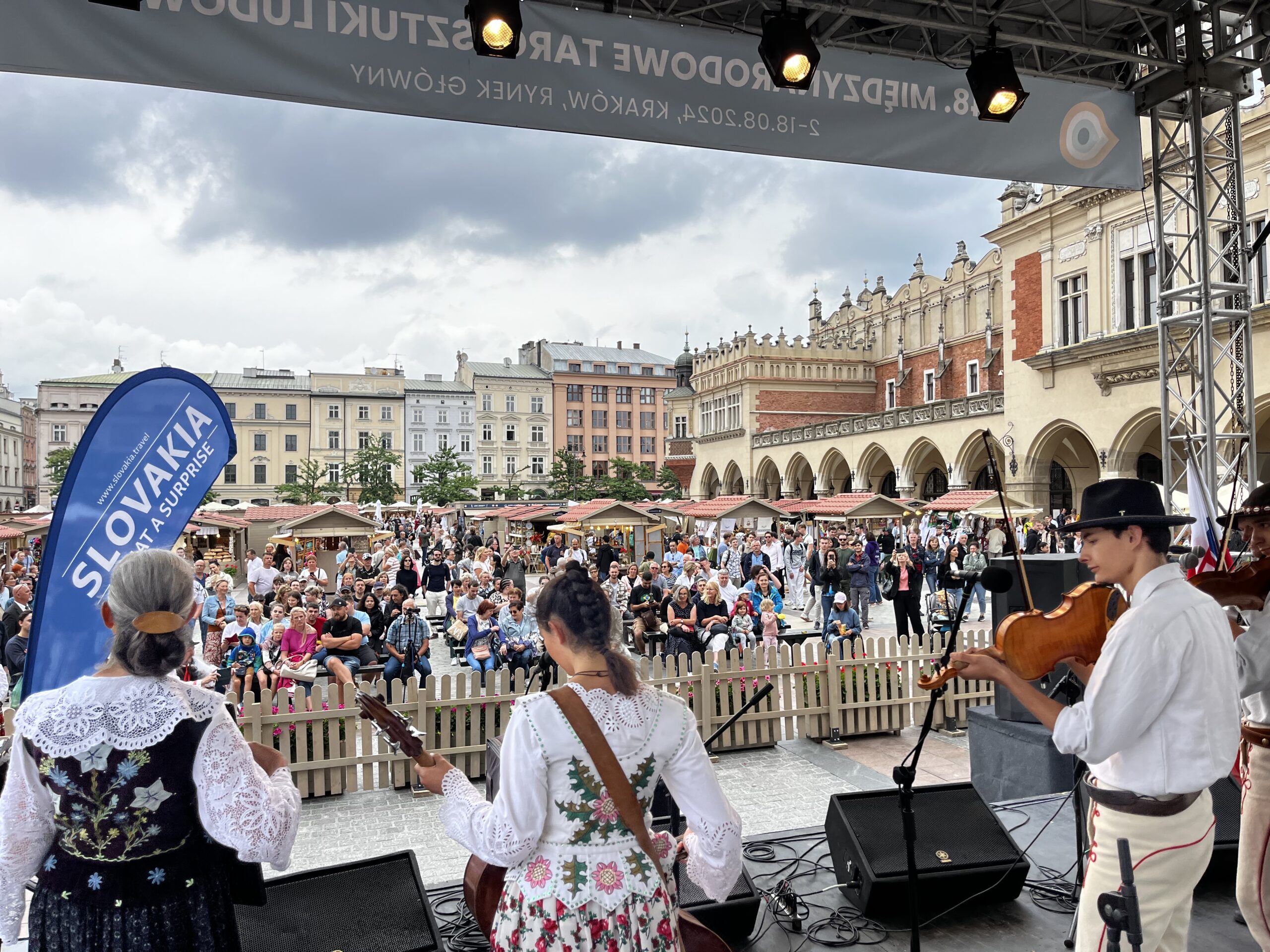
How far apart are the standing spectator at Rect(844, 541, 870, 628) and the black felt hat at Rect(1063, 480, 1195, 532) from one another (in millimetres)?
12635

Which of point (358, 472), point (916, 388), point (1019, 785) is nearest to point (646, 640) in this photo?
point (1019, 785)

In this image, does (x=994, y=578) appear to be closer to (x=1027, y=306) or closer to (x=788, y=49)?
(x=788, y=49)

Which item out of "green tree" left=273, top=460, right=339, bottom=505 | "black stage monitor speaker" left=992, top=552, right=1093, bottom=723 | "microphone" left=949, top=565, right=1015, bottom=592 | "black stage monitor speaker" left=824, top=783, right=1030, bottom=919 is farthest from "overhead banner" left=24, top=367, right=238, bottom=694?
"green tree" left=273, top=460, right=339, bottom=505

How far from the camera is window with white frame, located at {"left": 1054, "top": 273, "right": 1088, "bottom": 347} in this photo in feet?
81.6

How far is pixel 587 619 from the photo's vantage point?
223 centimetres

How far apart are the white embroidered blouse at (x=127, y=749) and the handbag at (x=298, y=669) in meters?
6.75

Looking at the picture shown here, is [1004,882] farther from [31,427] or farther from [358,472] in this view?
[31,427]

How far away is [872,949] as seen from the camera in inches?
146

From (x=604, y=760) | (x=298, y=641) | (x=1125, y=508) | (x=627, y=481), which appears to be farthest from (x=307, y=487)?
(x=1125, y=508)

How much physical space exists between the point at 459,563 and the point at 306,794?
13.6 meters

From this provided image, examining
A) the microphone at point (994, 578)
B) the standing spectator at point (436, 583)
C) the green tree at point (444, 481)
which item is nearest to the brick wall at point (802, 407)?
the green tree at point (444, 481)

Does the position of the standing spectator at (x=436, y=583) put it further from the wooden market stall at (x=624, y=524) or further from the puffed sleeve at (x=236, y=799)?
the puffed sleeve at (x=236, y=799)

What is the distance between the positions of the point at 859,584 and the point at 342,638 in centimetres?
920

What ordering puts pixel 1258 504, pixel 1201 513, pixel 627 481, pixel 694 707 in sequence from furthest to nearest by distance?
1. pixel 627 481
2. pixel 694 707
3. pixel 1201 513
4. pixel 1258 504
